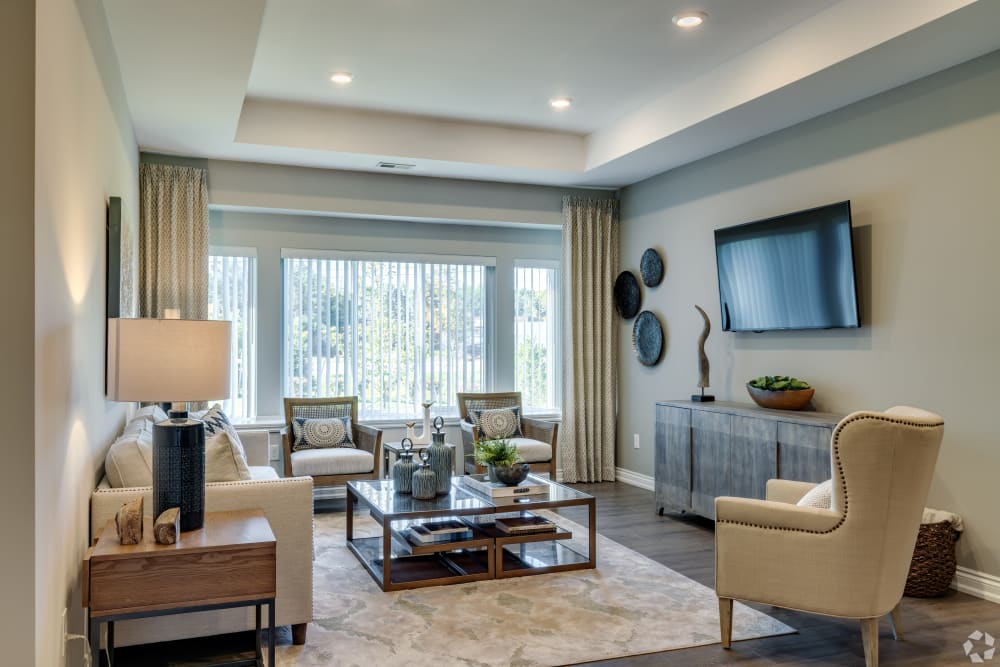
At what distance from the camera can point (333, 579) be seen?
4070mm

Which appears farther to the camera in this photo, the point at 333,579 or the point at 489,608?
the point at 333,579

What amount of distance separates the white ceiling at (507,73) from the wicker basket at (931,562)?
90.2 inches

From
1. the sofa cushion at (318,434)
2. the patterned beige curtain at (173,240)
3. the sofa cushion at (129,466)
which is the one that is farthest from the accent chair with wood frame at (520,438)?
the sofa cushion at (129,466)

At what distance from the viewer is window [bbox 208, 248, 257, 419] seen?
20.4ft

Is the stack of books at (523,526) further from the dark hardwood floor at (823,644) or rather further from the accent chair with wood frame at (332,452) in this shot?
the accent chair with wood frame at (332,452)

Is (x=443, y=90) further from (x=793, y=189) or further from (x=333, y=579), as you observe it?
(x=333, y=579)

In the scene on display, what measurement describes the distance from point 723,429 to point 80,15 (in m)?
4.05

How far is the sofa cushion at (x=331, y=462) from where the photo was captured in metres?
5.40

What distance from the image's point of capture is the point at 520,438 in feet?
20.6

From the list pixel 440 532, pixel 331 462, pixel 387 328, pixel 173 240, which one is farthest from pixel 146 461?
pixel 387 328

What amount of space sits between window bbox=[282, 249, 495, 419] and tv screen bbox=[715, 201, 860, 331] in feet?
7.81

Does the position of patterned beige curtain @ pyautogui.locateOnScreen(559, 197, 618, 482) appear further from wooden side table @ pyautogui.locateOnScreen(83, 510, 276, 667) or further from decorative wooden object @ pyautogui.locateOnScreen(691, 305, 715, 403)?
wooden side table @ pyautogui.locateOnScreen(83, 510, 276, 667)

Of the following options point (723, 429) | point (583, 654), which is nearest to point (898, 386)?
point (723, 429)

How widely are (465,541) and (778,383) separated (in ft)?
7.16
